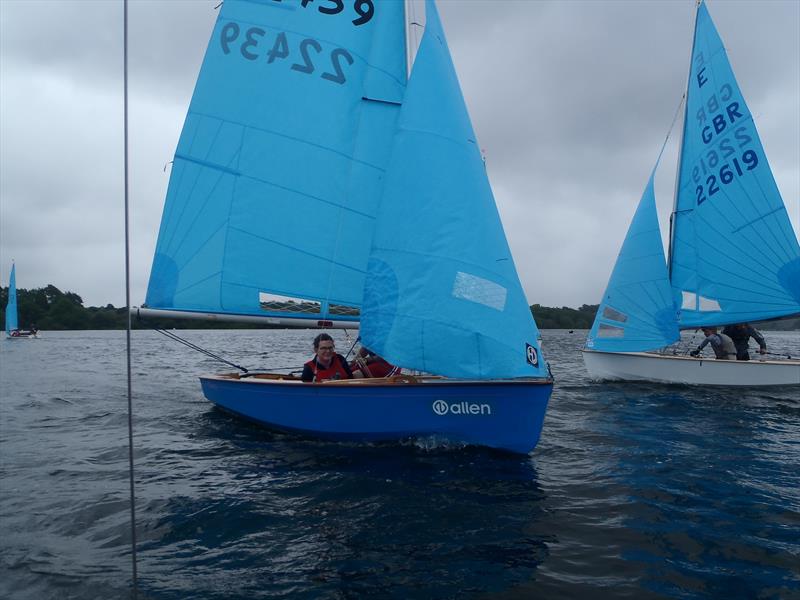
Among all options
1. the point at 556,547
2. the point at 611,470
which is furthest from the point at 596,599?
the point at 611,470

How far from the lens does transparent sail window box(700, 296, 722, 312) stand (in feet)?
44.4

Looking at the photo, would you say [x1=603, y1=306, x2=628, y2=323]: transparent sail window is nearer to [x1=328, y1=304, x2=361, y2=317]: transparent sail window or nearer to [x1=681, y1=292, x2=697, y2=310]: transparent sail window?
[x1=681, y1=292, x2=697, y2=310]: transparent sail window

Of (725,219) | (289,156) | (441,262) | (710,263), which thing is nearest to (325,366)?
(441,262)

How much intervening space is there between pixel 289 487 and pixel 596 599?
3238mm

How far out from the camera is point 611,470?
6.18m

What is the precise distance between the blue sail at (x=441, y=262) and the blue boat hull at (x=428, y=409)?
256mm

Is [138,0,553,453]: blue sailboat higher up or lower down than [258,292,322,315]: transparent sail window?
higher up

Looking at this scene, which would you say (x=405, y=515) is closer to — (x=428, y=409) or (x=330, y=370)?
(x=428, y=409)

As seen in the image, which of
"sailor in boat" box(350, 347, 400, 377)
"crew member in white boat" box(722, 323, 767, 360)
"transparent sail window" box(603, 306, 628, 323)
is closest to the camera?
"sailor in boat" box(350, 347, 400, 377)

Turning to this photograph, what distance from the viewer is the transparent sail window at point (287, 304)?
7934 mm

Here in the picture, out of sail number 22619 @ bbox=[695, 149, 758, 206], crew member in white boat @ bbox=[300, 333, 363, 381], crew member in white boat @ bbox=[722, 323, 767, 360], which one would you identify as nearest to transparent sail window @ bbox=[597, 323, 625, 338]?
crew member in white boat @ bbox=[722, 323, 767, 360]

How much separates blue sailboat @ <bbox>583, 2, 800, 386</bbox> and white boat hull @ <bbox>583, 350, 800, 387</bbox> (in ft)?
0.08

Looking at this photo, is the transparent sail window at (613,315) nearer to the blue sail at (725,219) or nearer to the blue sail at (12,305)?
the blue sail at (725,219)

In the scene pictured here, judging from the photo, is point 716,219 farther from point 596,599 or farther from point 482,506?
point 596,599
